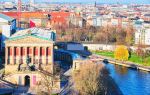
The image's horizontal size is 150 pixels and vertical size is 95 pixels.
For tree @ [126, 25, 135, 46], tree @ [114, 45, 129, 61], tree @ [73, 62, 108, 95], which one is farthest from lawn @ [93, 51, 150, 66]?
tree @ [73, 62, 108, 95]

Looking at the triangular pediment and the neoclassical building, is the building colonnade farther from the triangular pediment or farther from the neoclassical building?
the triangular pediment

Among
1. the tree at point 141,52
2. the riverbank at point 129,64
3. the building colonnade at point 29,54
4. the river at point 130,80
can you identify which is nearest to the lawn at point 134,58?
the tree at point 141,52

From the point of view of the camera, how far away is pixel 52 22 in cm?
6588

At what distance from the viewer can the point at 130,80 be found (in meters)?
31.6

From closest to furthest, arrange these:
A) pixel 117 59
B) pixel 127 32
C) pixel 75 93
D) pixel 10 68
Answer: pixel 75 93
pixel 10 68
pixel 117 59
pixel 127 32

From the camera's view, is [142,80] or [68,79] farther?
[142,80]

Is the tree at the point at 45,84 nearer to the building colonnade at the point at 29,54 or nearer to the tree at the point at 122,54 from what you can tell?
the building colonnade at the point at 29,54

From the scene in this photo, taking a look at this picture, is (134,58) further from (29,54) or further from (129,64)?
(29,54)

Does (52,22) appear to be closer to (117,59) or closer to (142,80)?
(117,59)

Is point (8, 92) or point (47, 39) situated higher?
point (47, 39)

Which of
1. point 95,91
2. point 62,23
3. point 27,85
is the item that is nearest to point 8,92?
point 27,85

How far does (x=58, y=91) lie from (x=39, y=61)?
14.9 feet

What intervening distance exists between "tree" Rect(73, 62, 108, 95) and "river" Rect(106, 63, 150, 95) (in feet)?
7.54

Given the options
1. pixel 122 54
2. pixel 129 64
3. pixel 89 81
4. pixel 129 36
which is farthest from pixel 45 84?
pixel 129 36
